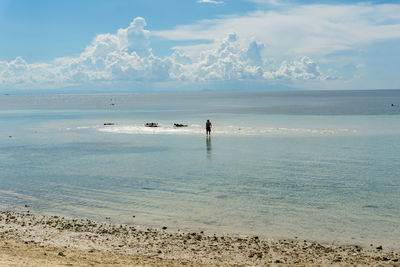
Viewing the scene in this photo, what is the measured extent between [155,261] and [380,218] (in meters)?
11.4

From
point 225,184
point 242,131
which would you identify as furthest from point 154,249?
point 242,131

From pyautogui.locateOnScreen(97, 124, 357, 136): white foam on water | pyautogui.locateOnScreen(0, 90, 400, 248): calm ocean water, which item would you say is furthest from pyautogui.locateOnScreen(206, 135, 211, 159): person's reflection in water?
pyautogui.locateOnScreen(97, 124, 357, 136): white foam on water

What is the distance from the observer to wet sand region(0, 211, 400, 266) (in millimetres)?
15859

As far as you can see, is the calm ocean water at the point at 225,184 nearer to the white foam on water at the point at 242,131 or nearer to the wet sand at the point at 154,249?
the wet sand at the point at 154,249

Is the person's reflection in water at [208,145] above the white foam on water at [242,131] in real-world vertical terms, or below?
below

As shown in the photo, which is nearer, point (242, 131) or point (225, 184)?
point (225, 184)

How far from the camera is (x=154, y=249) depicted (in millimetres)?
17516

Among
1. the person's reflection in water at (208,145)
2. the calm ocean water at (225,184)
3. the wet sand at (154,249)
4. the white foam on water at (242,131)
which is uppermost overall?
the white foam on water at (242,131)

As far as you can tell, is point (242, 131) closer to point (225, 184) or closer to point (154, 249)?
point (225, 184)

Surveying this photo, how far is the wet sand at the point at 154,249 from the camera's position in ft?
52.0

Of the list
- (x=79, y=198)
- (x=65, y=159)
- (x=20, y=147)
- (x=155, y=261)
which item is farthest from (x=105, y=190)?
(x=20, y=147)

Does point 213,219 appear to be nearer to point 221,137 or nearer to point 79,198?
point 79,198

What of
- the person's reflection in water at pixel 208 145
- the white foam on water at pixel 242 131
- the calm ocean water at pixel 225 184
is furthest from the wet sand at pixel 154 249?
the white foam on water at pixel 242 131

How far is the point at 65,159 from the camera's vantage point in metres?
41.1
